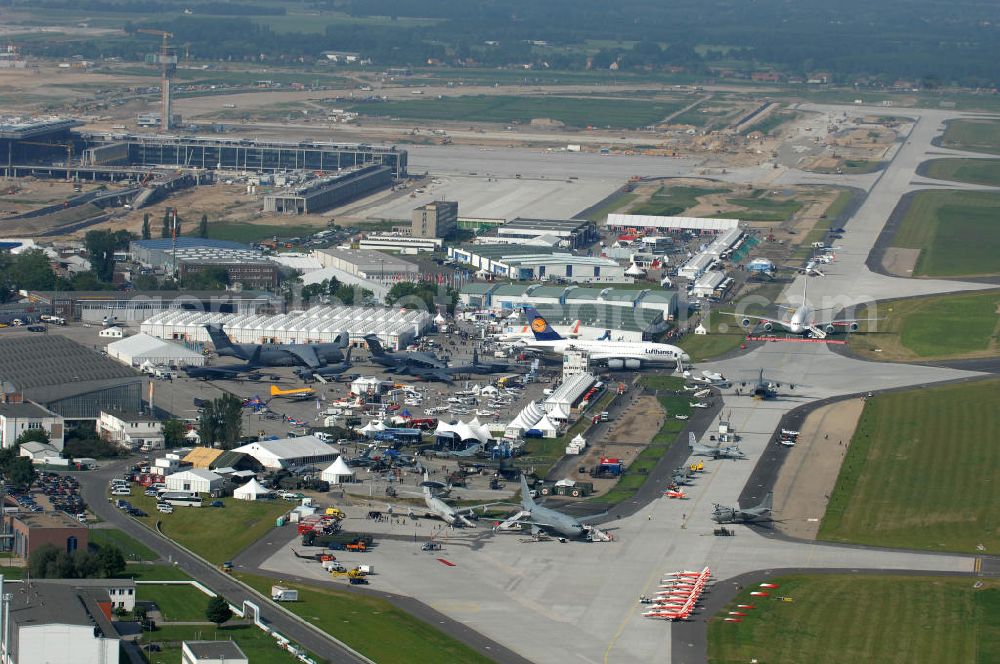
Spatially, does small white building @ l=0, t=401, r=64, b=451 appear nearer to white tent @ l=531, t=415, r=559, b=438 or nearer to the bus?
the bus

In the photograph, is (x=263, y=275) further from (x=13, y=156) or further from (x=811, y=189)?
(x=811, y=189)

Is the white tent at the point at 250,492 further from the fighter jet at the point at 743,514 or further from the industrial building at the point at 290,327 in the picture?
the industrial building at the point at 290,327

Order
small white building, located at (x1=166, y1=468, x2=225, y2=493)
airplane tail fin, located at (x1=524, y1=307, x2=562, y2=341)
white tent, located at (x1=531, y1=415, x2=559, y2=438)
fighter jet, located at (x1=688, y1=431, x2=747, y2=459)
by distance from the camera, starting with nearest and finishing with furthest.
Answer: small white building, located at (x1=166, y1=468, x2=225, y2=493), fighter jet, located at (x1=688, y1=431, x2=747, y2=459), white tent, located at (x1=531, y1=415, x2=559, y2=438), airplane tail fin, located at (x1=524, y1=307, x2=562, y2=341)

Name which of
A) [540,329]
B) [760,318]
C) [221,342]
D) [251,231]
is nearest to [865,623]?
[540,329]

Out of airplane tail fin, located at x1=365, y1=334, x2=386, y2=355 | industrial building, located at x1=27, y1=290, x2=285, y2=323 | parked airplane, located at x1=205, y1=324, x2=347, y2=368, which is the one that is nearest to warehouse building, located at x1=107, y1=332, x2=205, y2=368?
parked airplane, located at x1=205, y1=324, x2=347, y2=368

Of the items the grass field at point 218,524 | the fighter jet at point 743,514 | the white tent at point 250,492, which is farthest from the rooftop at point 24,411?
the fighter jet at point 743,514

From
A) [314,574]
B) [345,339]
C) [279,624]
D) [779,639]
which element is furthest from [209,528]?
[345,339]
